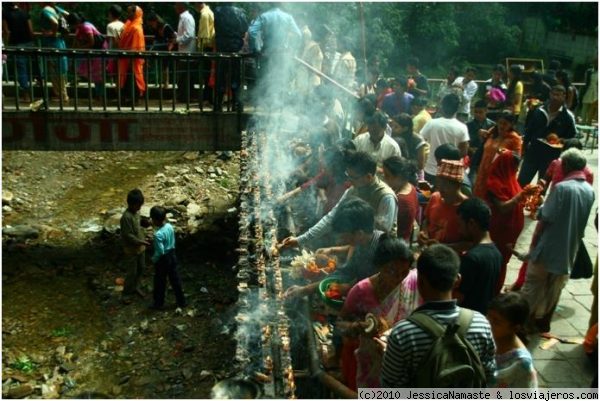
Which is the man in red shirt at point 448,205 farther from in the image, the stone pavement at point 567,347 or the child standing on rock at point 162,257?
the child standing on rock at point 162,257

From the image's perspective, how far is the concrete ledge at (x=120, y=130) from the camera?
9.57m

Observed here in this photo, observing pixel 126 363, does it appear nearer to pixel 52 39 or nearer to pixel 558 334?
pixel 558 334

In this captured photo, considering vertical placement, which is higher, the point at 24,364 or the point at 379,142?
the point at 379,142

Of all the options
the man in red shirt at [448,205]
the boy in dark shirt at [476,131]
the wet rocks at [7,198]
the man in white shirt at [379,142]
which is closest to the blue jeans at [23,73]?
the wet rocks at [7,198]

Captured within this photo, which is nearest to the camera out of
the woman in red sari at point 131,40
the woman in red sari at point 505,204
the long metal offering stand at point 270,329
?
the long metal offering stand at point 270,329

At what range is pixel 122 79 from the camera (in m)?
11.5

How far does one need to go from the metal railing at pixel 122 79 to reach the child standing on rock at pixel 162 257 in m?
2.51

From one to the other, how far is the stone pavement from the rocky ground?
158 inches

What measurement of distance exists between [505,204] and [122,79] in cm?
848

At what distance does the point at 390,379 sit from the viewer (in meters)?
2.96

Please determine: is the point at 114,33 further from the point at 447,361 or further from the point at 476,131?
the point at 447,361

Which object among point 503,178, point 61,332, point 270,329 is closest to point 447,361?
point 270,329

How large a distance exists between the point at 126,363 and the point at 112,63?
6680 mm

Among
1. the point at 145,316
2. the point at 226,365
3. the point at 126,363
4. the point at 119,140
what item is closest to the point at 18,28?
the point at 119,140
